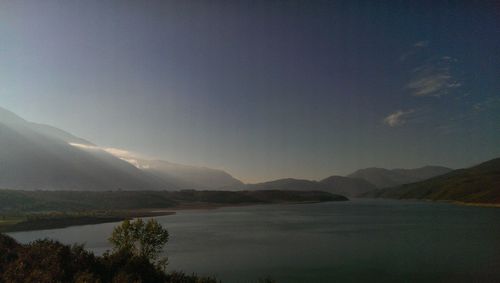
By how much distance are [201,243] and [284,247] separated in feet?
76.4

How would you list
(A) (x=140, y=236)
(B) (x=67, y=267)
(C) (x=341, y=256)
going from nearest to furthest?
(B) (x=67, y=267), (A) (x=140, y=236), (C) (x=341, y=256)

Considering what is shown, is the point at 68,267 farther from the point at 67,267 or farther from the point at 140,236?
the point at 140,236

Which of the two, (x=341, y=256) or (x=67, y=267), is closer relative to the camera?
(x=67, y=267)

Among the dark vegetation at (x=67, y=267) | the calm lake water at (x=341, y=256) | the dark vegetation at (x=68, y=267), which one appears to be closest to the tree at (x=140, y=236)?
the calm lake water at (x=341, y=256)

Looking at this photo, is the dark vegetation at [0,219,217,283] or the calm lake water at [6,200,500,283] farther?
the calm lake water at [6,200,500,283]

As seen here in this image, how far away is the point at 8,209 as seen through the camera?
615 feet

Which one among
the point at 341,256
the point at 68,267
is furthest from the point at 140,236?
the point at 341,256

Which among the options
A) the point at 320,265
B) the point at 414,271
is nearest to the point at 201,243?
the point at 320,265

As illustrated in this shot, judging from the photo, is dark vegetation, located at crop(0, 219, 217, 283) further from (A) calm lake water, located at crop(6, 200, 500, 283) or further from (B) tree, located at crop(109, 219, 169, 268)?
(A) calm lake water, located at crop(6, 200, 500, 283)

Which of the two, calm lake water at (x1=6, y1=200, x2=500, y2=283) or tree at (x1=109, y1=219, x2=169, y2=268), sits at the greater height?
tree at (x1=109, y1=219, x2=169, y2=268)

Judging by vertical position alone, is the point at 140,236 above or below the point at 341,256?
above

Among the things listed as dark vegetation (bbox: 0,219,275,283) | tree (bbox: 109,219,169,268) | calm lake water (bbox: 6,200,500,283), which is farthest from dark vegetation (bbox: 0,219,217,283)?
calm lake water (bbox: 6,200,500,283)

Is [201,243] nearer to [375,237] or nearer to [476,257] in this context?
[375,237]

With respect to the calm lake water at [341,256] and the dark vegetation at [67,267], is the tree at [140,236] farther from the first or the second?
the dark vegetation at [67,267]
